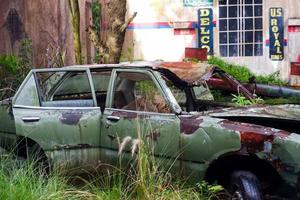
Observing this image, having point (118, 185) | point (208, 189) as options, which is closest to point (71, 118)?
point (118, 185)

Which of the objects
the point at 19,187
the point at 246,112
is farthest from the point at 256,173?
the point at 19,187

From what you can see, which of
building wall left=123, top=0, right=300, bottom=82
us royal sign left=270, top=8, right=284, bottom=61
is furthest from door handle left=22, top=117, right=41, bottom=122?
us royal sign left=270, top=8, right=284, bottom=61

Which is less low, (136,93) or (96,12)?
(96,12)

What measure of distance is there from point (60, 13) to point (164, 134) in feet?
29.9

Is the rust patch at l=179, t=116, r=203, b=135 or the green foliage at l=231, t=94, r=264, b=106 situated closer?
the rust patch at l=179, t=116, r=203, b=135

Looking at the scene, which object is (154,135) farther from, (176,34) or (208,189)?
(176,34)

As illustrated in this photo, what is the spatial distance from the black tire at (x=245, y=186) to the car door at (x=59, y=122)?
5.14ft

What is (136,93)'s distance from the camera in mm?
6684

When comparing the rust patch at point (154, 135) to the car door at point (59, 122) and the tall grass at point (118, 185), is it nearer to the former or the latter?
the tall grass at point (118, 185)

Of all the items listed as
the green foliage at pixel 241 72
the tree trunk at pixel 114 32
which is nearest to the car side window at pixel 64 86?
the tree trunk at pixel 114 32

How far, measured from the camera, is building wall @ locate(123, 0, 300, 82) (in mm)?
14523

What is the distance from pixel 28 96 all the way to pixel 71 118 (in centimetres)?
68

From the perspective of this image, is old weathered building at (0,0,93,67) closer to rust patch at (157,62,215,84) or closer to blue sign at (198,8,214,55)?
blue sign at (198,8,214,55)

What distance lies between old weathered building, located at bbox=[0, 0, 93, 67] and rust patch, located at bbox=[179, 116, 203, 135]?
28.7 feet
